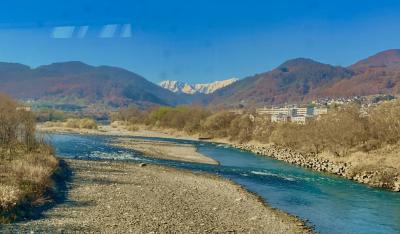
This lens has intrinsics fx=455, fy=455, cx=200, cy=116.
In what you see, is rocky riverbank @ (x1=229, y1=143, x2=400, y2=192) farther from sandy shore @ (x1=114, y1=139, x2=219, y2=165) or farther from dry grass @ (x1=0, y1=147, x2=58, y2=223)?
dry grass @ (x1=0, y1=147, x2=58, y2=223)

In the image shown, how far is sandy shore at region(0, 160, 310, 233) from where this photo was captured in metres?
20.5

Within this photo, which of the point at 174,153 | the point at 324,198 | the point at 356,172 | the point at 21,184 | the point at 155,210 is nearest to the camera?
the point at 155,210

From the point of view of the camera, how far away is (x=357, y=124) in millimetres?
66250

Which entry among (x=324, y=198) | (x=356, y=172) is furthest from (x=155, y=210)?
(x=356, y=172)

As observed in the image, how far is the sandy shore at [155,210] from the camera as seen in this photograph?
20.5m

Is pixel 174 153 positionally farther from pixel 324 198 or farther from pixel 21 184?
pixel 21 184

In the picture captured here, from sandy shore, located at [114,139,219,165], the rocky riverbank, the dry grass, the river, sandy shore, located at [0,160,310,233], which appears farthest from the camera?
sandy shore, located at [114,139,219,165]

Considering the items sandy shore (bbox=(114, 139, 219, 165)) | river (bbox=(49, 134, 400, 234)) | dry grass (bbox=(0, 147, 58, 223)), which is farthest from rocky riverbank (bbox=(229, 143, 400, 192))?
dry grass (bbox=(0, 147, 58, 223))

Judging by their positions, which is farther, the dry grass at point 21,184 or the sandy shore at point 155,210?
the dry grass at point 21,184

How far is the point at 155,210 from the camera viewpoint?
24766mm

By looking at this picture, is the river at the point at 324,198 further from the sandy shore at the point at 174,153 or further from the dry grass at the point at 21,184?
the dry grass at the point at 21,184

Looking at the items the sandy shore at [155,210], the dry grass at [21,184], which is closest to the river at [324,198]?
the sandy shore at [155,210]

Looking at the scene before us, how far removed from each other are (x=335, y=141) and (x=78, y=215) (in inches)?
2047

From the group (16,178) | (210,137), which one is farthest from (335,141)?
(210,137)
